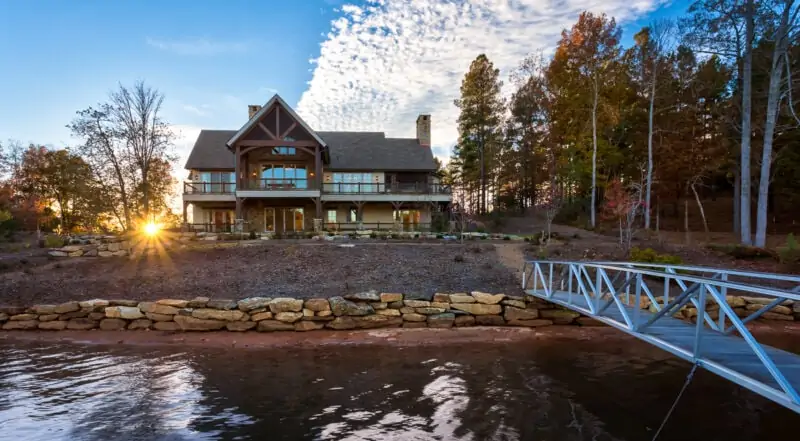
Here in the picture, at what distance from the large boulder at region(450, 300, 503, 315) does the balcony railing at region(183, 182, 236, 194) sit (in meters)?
18.9

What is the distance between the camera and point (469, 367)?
24.4 ft

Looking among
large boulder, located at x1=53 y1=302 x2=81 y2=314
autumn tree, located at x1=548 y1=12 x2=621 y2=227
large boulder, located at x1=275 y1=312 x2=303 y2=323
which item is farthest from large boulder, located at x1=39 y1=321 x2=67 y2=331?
autumn tree, located at x1=548 y1=12 x2=621 y2=227

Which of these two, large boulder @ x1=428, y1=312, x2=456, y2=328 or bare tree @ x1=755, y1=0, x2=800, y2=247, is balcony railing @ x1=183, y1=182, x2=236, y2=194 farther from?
bare tree @ x1=755, y1=0, x2=800, y2=247

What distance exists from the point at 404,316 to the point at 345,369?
9.80ft

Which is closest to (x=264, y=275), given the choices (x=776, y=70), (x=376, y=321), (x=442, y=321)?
(x=376, y=321)

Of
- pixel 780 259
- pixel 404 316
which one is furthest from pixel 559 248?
pixel 404 316

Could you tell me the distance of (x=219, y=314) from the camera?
9898 millimetres

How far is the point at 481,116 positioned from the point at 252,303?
29677 mm

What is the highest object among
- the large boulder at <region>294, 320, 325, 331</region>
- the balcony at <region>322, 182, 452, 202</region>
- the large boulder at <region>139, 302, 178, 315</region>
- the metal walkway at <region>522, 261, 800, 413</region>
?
the balcony at <region>322, 182, 452, 202</region>

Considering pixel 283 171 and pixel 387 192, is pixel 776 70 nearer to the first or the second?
pixel 387 192

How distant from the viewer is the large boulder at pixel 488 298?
1031 centimetres

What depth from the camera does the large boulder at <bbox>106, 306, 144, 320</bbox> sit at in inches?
395

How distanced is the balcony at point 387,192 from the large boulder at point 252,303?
15281 millimetres

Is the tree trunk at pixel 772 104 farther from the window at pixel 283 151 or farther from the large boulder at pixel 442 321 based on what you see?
the window at pixel 283 151
